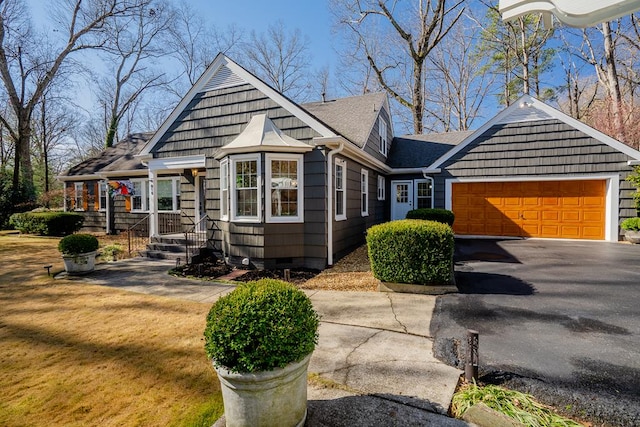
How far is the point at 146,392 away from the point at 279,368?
176 centimetres

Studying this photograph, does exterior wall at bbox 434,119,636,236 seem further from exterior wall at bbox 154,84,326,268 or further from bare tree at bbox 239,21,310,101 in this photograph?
bare tree at bbox 239,21,310,101

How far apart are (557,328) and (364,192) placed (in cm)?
777

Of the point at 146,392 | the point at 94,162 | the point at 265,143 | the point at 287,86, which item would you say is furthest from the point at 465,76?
the point at 146,392

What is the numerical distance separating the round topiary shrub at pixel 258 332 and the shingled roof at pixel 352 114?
838 cm

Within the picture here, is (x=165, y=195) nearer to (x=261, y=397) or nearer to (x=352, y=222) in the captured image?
(x=352, y=222)

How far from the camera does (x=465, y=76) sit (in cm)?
2447

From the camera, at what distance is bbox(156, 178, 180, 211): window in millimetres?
12195

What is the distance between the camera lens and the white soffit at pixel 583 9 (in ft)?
4.87

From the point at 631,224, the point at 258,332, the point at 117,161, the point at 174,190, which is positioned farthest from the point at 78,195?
the point at 631,224

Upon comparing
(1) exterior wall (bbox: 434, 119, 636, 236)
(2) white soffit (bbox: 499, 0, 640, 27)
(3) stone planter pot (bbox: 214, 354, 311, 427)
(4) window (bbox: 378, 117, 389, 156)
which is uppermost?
(4) window (bbox: 378, 117, 389, 156)

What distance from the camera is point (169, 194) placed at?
40.3ft

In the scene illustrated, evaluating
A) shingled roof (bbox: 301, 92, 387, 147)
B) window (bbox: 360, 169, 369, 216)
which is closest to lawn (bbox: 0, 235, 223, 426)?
window (bbox: 360, 169, 369, 216)

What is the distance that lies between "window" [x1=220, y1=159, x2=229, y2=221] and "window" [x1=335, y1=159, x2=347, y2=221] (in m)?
3.13

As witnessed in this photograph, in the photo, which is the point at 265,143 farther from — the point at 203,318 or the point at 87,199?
the point at 87,199
